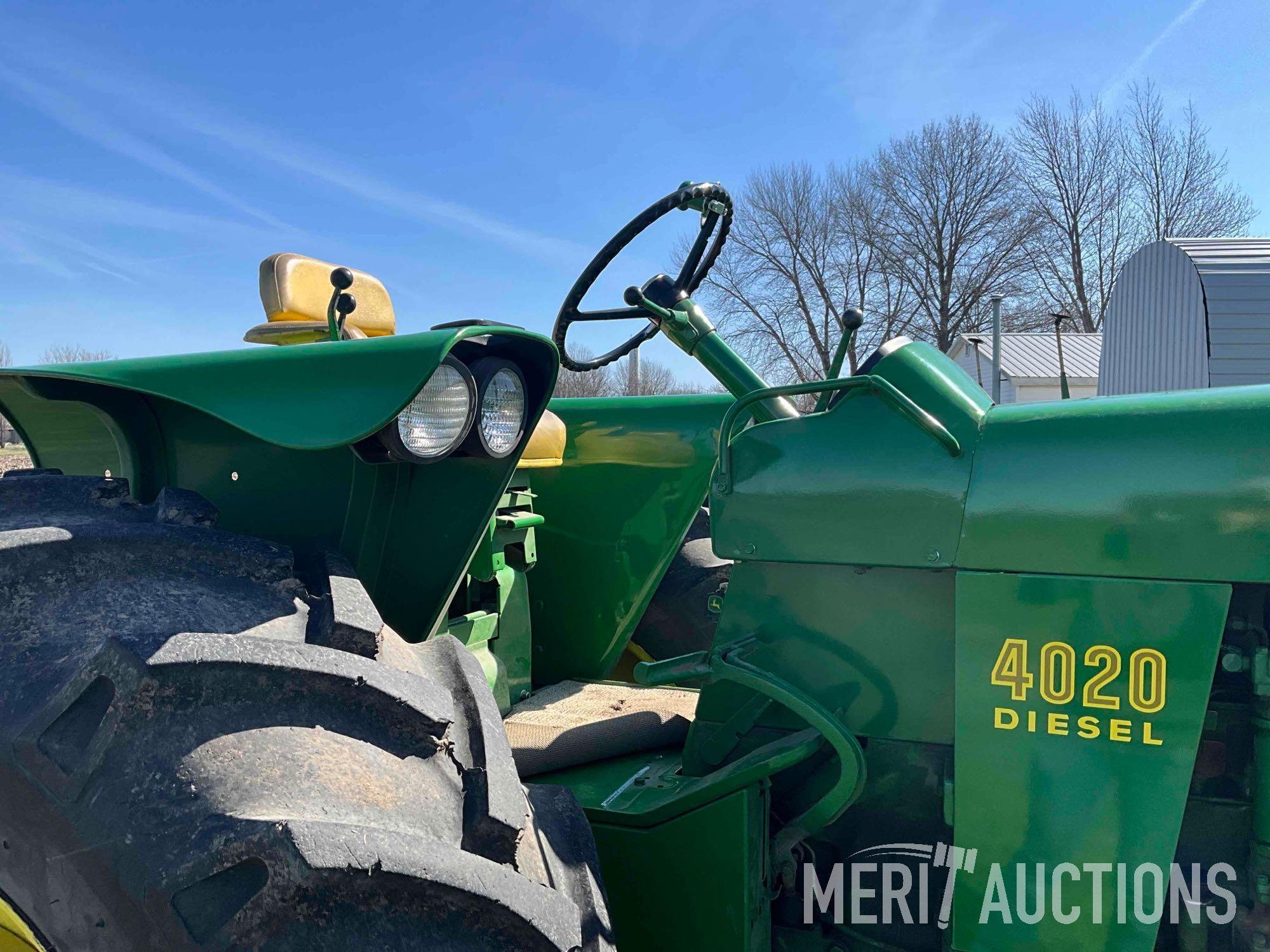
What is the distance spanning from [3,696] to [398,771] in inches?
19.1

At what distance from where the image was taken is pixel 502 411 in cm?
163

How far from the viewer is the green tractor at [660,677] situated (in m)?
1.11

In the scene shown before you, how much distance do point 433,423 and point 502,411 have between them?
175 millimetres

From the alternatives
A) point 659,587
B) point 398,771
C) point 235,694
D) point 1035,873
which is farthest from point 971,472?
point 659,587

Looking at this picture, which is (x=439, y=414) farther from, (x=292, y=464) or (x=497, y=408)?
(x=292, y=464)

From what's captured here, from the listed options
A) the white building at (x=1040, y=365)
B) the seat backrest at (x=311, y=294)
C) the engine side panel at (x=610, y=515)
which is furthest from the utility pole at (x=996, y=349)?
the white building at (x=1040, y=365)

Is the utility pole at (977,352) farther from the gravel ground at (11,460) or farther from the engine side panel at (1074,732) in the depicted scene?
the gravel ground at (11,460)

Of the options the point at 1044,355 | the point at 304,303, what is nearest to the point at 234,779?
the point at 304,303

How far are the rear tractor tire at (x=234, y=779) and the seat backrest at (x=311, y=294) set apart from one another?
1728 mm

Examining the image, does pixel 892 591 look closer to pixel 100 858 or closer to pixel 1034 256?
pixel 100 858

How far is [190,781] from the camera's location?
3.62 ft

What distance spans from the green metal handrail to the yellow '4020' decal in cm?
28

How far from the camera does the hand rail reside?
4.92 ft

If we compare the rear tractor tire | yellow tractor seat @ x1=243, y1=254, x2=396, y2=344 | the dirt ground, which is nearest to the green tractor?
the rear tractor tire
